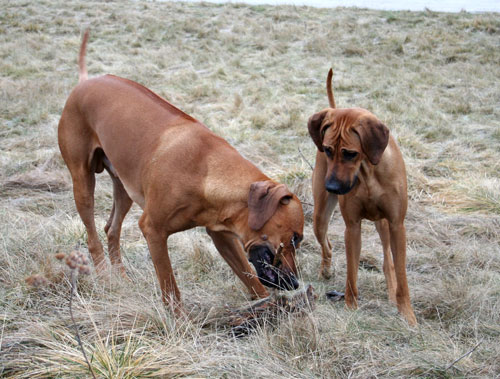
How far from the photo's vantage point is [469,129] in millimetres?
8258

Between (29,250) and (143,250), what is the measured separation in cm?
99

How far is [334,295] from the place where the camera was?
4.23 metres

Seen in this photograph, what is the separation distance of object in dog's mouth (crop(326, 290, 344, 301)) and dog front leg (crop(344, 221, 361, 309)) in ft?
0.98

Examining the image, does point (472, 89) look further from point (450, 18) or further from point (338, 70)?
point (450, 18)

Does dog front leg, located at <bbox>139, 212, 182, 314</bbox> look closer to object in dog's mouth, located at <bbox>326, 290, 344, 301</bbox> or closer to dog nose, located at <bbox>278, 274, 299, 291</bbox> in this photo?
dog nose, located at <bbox>278, 274, 299, 291</bbox>

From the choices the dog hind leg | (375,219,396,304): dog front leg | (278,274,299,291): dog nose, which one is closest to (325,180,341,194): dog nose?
(278,274,299,291): dog nose

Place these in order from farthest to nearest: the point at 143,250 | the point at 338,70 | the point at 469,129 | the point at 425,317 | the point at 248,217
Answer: the point at 338,70
the point at 469,129
the point at 143,250
the point at 425,317
the point at 248,217

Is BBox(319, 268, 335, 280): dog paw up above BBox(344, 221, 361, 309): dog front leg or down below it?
below

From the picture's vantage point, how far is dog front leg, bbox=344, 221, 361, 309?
12.7ft

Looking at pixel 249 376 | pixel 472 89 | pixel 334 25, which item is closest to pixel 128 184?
pixel 249 376

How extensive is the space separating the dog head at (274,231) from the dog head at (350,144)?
0.41 metres

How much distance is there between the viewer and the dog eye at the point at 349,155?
3459 millimetres

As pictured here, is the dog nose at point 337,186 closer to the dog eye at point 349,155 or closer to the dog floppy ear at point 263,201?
the dog eye at point 349,155

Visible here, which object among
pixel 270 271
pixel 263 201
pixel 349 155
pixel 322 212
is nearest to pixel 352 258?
pixel 322 212
